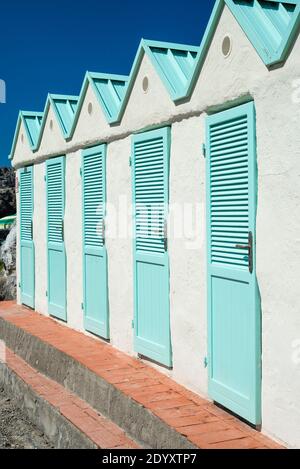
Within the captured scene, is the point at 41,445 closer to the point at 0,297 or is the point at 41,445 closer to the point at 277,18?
the point at 277,18

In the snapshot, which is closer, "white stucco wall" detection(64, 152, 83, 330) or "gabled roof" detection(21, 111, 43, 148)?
"white stucco wall" detection(64, 152, 83, 330)

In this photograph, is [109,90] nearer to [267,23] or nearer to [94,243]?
[94,243]

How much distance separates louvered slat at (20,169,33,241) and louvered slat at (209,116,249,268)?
556 cm

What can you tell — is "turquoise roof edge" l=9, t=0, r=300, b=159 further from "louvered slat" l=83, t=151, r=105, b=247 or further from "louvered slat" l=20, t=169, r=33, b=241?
"louvered slat" l=20, t=169, r=33, b=241

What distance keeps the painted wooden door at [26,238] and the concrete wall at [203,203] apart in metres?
1.66

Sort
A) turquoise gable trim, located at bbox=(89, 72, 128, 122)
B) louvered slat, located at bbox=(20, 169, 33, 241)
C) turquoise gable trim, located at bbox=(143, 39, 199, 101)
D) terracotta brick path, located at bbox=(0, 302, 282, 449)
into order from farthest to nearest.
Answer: louvered slat, located at bbox=(20, 169, 33, 241) < turquoise gable trim, located at bbox=(89, 72, 128, 122) < turquoise gable trim, located at bbox=(143, 39, 199, 101) < terracotta brick path, located at bbox=(0, 302, 282, 449)

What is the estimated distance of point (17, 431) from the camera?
704 cm

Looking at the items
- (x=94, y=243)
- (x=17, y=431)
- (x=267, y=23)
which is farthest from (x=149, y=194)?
(x=17, y=431)

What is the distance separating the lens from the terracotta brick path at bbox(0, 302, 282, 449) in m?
4.62

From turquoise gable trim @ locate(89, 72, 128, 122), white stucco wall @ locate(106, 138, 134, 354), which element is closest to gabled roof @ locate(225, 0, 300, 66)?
white stucco wall @ locate(106, 138, 134, 354)

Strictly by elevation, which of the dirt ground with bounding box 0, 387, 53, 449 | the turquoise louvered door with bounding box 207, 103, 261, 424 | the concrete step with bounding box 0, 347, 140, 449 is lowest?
the dirt ground with bounding box 0, 387, 53, 449

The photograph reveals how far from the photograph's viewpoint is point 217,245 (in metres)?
5.27

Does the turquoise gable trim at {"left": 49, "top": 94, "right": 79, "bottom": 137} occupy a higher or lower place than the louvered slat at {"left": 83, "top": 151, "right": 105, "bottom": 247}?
higher

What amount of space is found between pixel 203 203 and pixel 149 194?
1064mm
